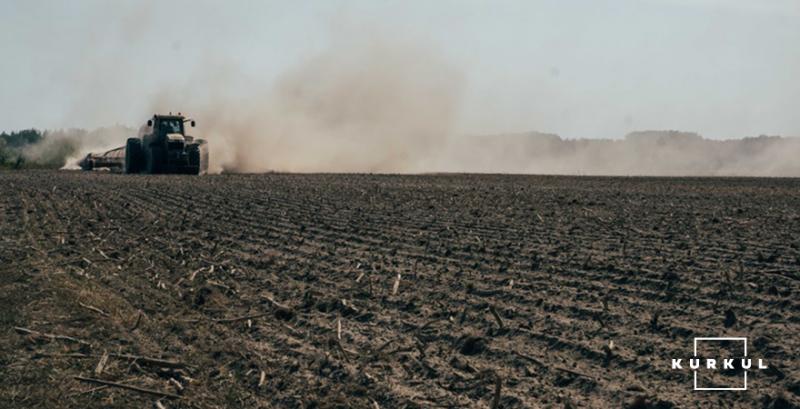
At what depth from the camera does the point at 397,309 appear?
413 inches

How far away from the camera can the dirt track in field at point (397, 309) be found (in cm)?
763

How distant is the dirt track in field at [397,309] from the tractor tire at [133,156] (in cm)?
2791

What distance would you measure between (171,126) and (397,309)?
3716 cm

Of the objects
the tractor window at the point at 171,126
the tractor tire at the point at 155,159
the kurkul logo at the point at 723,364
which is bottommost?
the kurkul logo at the point at 723,364

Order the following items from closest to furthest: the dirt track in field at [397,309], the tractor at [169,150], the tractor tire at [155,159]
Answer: the dirt track in field at [397,309], the tractor at [169,150], the tractor tire at [155,159]

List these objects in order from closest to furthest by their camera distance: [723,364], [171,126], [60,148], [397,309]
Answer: [723,364], [397,309], [171,126], [60,148]

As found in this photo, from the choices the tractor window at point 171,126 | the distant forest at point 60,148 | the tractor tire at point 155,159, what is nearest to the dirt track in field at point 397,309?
the tractor tire at point 155,159

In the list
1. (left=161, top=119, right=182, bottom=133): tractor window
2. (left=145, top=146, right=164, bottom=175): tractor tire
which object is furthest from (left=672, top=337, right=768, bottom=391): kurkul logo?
(left=161, top=119, right=182, bottom=133): tractor window

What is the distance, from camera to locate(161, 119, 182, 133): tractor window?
45.7 meters

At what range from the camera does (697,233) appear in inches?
661

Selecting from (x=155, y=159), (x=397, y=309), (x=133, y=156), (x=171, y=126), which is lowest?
(x=397, y=309)

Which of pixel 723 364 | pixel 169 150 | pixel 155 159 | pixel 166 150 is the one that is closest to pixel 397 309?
pixel 723 364

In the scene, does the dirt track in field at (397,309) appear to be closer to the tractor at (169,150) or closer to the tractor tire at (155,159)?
the tractor at (169,150)

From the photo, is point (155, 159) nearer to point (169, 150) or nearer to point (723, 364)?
point (169, 150)
